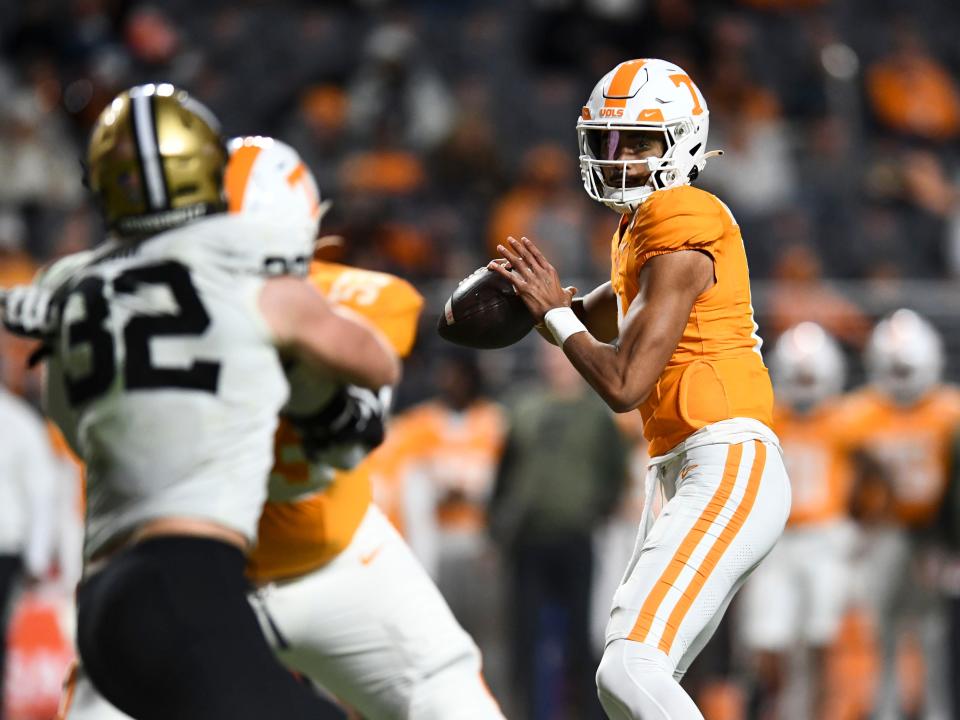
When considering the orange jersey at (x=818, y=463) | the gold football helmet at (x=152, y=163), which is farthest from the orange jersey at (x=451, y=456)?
Result: the gold football helmet at (x=152, y=163)

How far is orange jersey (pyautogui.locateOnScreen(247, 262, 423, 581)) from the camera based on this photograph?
4.09 m

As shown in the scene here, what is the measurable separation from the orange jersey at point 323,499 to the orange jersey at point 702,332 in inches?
26.8

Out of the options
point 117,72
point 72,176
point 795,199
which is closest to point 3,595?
point 72,176

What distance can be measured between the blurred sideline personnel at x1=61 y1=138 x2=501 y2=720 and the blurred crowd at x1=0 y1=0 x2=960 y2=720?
12.6ft

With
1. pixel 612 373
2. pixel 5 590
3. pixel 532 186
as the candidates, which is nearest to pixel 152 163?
pixel 612 373

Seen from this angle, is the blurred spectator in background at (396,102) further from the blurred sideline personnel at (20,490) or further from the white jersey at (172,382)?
the white jersey at (172,382)

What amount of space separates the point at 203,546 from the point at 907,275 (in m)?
8.27

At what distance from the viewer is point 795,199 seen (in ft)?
35.7

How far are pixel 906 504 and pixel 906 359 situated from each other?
2.56 ft

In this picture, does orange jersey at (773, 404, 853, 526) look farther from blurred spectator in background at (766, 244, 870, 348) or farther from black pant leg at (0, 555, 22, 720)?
black pant leg at (0, 555, 22, 720)

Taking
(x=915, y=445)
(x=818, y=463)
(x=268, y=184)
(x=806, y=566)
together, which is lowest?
(x=806, y=566)

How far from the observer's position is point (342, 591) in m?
4.12

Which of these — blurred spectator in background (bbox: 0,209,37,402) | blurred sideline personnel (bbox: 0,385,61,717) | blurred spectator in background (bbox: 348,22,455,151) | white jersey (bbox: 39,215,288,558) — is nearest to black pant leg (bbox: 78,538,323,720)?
white jersey (bbox: 39,215,288,558)

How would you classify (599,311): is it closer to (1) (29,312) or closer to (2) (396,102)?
(1) (29,312)
